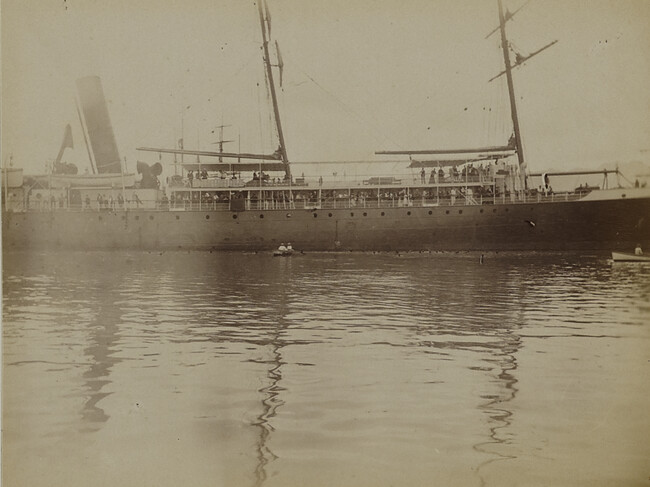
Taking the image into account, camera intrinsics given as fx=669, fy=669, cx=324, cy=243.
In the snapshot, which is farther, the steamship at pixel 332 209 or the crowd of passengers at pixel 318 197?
the crowd of passengers at pixel 318 197

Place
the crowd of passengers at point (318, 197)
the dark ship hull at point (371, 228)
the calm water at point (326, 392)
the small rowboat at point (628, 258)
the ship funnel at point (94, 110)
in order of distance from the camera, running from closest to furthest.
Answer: the calm water at point (326, 392) → the ship funnel at point (94, 110) → the small rowboat at point (628, 258) → the dark ship hull at point (371, 228) → the crowd of passengers at point (318, 197)

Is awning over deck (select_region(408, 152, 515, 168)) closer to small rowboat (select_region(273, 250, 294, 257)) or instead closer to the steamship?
the steamship

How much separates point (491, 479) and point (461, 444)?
0.51 meters

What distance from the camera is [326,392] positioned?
7.12 metres

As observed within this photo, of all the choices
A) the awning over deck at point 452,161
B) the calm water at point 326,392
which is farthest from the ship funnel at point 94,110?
the awning over deck at point 452,161

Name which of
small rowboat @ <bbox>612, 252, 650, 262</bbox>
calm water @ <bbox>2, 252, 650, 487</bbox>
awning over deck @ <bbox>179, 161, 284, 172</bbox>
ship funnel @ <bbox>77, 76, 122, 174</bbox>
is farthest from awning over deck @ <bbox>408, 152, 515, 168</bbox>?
calm water @ <bbox>2, 252, 650, 487</bbox>

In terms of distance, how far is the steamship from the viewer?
29.9 metres

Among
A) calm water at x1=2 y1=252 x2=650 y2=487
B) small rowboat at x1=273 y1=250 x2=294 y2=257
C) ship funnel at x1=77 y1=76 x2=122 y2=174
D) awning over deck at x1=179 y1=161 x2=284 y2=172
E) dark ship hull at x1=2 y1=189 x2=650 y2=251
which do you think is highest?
awning over deck at x1=179 y1=161 x2=284 y2=172

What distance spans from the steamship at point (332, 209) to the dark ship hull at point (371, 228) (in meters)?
0.05

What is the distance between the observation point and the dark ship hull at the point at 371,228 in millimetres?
29766

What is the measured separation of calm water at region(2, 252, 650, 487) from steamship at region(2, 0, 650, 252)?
650 inches

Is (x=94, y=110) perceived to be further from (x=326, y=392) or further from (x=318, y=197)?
(x=318, y=197)

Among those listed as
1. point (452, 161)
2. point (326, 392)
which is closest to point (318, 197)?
point (452, 161)

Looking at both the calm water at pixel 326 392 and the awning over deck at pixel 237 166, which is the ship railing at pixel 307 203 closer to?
the awning over deck at pixel 237 166
